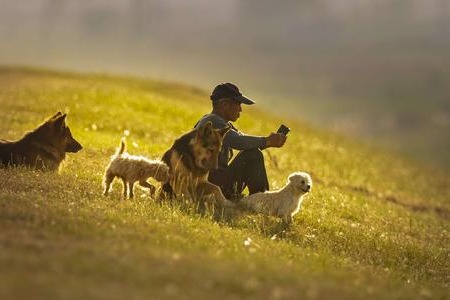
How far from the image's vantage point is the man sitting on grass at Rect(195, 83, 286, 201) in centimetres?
1577

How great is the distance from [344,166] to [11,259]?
1205 inches

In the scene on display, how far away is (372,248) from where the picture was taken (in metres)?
16.4

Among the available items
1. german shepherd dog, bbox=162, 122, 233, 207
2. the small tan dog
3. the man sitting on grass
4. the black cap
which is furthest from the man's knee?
the small tan dog

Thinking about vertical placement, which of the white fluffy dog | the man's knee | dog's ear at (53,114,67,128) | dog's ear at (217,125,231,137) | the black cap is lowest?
the white fluffy dog

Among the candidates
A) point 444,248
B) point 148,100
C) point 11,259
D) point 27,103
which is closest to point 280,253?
point 11,259

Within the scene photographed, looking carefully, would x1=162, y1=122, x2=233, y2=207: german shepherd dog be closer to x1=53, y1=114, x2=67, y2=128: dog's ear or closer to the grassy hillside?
the grassy hillside

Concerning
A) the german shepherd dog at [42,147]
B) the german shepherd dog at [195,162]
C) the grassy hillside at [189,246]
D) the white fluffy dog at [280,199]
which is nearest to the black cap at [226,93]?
the german shepherd dog at [195,162]

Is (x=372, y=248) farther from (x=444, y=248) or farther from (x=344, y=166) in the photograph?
(x=344, y=166)

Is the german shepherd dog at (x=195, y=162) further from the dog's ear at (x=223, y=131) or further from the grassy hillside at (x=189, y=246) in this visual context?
the grassy hillside at (x=189, y=246)

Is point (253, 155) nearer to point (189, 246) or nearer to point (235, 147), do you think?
point (235, 147)

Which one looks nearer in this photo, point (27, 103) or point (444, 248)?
point (444, 248)

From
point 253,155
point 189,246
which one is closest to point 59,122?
point 253,155

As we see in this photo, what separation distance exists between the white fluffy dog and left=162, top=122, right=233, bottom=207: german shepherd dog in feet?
3.21

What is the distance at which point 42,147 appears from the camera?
17.6m
